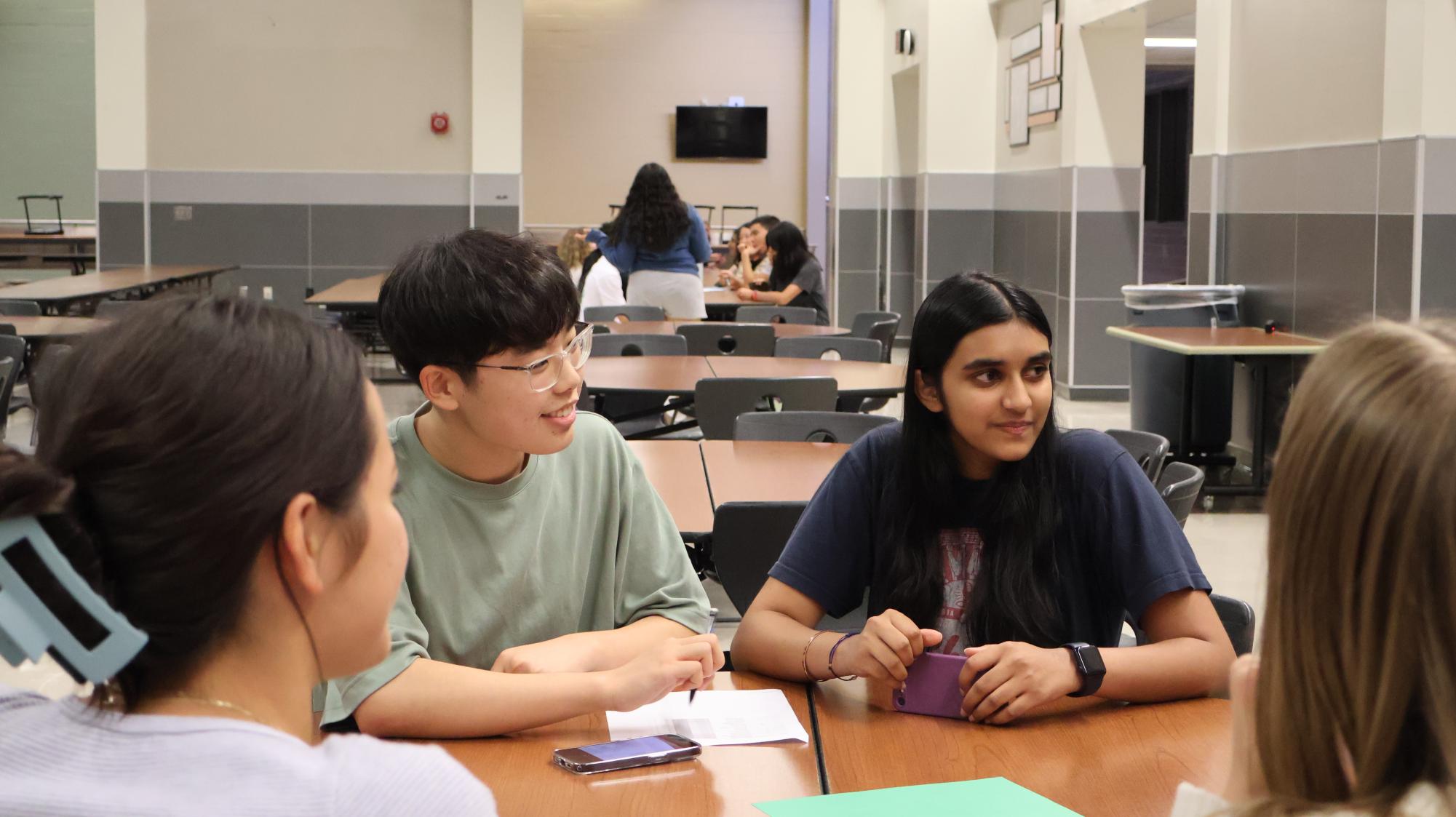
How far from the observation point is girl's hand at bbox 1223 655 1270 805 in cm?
84

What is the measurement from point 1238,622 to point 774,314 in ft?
18.3

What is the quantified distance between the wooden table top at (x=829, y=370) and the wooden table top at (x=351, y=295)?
323 cm

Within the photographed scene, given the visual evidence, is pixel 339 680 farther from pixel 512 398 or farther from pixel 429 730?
pixel 512 398

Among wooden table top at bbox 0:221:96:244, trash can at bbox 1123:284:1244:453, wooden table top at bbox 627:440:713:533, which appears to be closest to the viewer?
wooden table top at bbox 627:440:713:533

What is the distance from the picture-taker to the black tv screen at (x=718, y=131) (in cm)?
1484

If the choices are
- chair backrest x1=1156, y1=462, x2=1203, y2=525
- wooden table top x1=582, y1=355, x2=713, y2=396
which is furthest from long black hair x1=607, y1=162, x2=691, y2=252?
chair backrest x1=1156, y1=462, x2=1203, y2=525

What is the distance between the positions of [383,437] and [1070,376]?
28.2 ft

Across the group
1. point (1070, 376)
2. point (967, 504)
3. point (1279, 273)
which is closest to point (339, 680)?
point (967, 504)

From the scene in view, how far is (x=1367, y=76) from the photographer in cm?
571

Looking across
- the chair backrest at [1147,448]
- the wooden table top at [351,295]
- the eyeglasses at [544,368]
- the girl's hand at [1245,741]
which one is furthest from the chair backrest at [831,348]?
the girl's hand at [1245,741]

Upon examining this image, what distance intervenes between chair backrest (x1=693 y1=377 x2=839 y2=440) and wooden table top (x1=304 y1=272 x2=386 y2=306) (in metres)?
A: 4.00

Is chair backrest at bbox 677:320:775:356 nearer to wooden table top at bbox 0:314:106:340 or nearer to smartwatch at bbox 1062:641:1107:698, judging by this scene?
wooden table top at bbox 0:314:106:340

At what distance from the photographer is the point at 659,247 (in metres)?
7.18

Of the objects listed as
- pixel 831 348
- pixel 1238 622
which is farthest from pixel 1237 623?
pixel 831 348
